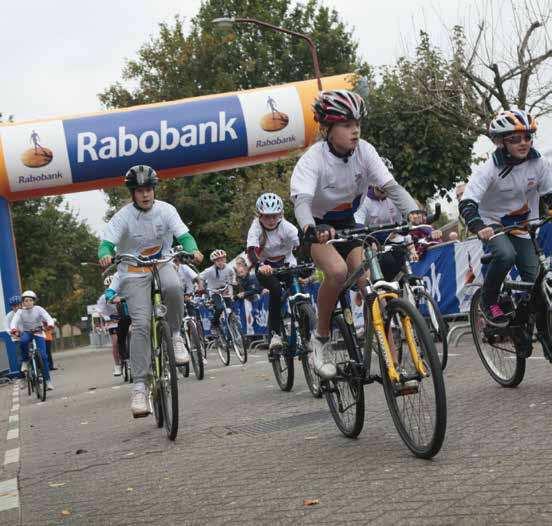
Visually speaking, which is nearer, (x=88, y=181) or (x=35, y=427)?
(x=35, y=427)

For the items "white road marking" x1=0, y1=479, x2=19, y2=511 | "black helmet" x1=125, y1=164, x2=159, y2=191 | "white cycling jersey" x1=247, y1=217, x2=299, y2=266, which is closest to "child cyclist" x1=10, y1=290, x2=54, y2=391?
"white cycling jersey" x1=247, y1=217, x2=299, y2=266

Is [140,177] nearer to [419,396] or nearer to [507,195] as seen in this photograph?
[507,195]

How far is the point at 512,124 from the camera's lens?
6.52 m

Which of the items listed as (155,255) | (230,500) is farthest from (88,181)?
(230,500)

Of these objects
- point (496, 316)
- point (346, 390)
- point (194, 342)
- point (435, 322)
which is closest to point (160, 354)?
point (346, 390)

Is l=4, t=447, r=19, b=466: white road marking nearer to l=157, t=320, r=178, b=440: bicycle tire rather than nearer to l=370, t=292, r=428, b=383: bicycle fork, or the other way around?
l=157, t=320, r=178, b=440: bicycle tire

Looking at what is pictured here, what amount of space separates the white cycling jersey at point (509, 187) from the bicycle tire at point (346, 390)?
5.66 feet

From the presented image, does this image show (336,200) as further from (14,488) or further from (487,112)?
(487,112)

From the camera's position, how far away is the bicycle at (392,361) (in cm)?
450

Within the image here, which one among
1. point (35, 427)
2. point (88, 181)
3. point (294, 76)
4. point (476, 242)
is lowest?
point (35, 427)

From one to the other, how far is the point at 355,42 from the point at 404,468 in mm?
53158

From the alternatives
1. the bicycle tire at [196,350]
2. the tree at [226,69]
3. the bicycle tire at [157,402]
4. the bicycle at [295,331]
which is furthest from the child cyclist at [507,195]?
the tree at [226,69]

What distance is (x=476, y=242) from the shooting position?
12961 millimetres

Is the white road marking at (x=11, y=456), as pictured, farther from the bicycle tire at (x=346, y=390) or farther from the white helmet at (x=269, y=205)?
the white helmet at (x=269, y=205)
